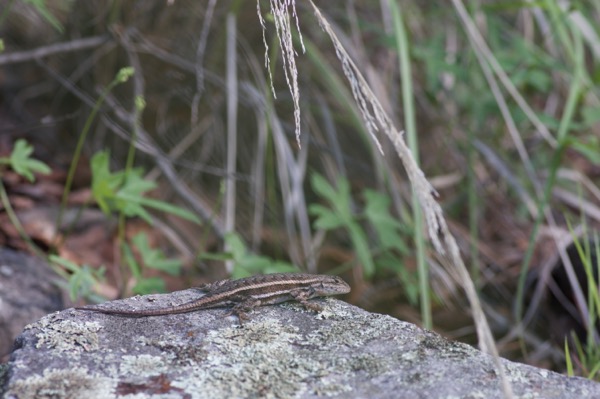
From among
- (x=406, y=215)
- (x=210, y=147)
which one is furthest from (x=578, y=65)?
(x=210, y=147)

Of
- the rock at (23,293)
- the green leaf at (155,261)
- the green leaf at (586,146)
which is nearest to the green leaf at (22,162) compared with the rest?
the rock at (23,293)

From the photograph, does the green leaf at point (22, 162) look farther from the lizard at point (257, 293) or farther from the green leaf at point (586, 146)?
the green leaf at point (586, 146)

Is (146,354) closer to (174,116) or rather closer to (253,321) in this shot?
(253,321)

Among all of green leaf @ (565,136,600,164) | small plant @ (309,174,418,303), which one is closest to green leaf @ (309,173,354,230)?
small plant @ (309,174,418,303)

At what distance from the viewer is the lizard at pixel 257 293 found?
9.25ft

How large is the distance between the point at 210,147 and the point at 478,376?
12.0ft

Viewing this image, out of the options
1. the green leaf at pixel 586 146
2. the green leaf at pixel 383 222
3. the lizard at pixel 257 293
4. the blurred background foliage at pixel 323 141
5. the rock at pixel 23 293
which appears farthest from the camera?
the blurred background foliage at pixel 323 141

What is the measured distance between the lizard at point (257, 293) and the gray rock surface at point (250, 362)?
0.06 meters

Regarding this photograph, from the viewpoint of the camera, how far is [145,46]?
5.26 meters

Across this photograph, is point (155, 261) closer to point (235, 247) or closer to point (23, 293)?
point (235, 247)

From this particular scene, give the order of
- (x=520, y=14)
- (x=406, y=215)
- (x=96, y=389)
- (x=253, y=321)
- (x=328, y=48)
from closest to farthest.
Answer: (x=96, y=389) → (x=253, y=321) → (x=406, y=215) → (x=328, y=48) → (x=520, y=14)

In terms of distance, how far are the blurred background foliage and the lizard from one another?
1.39 m

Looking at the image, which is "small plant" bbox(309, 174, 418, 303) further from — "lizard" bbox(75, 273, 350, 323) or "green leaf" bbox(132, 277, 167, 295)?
"lizard" bbox(75, 273, 350, 323)

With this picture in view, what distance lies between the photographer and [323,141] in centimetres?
586
